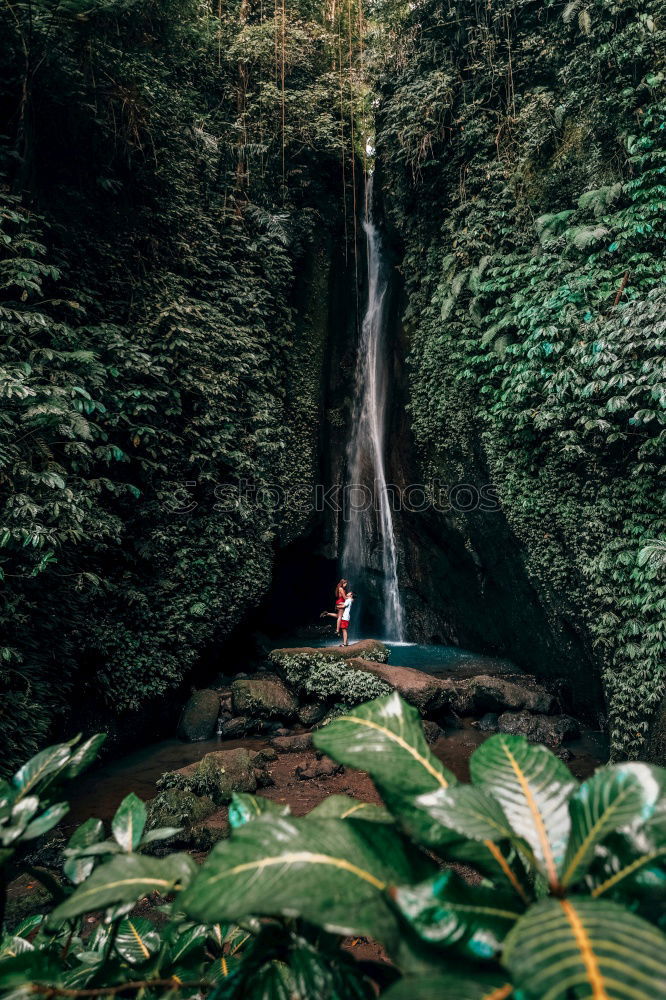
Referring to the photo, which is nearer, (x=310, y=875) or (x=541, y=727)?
(x=310, y=875)

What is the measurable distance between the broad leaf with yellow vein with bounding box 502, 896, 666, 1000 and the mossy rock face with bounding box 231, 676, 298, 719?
6934 mm

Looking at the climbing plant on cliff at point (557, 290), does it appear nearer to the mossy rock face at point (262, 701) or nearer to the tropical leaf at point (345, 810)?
the mossy rock face at point (262, 701)

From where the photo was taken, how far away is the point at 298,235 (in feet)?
32.7

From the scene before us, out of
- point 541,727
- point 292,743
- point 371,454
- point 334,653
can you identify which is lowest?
point 292,743

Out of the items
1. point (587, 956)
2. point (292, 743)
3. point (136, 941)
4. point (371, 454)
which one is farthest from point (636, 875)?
point (371, 454)

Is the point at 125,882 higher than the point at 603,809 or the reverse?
the reverse

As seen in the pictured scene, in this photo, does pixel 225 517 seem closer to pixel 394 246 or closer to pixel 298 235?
pixel 298 235

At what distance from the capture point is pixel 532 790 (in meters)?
0.77

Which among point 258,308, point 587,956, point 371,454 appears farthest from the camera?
point 371,454

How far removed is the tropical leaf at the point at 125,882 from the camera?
676mm

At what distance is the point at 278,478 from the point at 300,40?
9049 mm

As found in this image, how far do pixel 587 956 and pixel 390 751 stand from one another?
36 centimetres

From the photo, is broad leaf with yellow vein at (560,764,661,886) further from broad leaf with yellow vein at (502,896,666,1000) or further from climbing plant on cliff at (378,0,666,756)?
climbing plant on cliff at (378,0,666,756)

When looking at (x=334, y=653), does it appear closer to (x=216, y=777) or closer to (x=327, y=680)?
(x=327, y=680)
